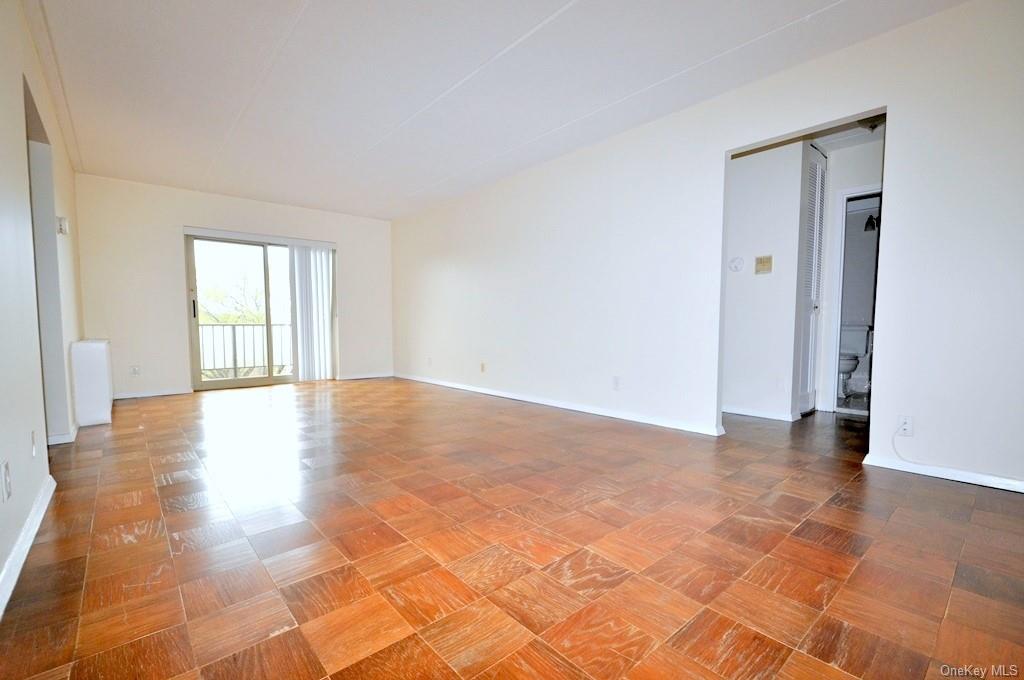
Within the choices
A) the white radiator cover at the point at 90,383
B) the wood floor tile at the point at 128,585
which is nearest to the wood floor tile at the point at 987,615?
the wood floor tile at the point at 128,585

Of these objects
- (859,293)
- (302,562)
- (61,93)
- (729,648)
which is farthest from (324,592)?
(859,293)

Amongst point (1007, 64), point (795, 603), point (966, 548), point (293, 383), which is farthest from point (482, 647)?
point (293, 383)

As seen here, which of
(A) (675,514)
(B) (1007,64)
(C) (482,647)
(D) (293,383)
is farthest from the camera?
(D) (293,383)

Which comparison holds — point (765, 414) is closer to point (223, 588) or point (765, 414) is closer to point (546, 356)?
point (546, 356)

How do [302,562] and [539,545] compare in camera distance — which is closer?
[302,562]

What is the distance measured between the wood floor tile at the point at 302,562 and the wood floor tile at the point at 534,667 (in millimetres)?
764

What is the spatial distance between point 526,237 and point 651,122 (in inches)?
67.2

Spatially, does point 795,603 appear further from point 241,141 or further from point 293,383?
point 293,383

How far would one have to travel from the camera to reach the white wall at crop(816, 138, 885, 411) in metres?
4.29

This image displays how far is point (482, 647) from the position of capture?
1.18 metres

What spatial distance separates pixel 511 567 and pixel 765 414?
3493 millimetres

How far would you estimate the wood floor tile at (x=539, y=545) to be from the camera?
1.64m

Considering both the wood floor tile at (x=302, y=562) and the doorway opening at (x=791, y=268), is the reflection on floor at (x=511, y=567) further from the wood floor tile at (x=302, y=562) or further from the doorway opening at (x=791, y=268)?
the doorway opening at (x=791, y=268)

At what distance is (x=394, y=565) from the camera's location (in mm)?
1589
